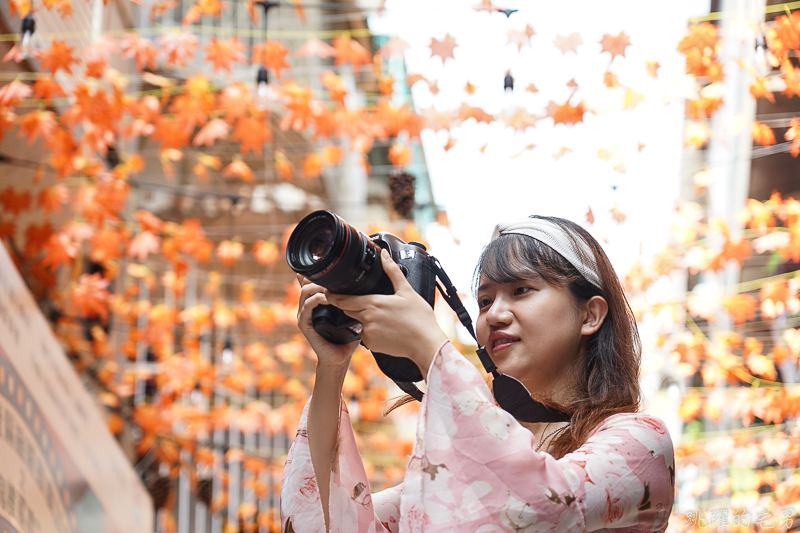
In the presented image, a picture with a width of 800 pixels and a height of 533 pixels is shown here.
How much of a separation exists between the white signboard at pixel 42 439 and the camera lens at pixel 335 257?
55.6 inches

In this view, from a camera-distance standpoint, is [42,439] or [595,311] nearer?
[595,311]

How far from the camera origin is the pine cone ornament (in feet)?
14.6

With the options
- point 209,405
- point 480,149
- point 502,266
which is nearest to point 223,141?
point 209,405

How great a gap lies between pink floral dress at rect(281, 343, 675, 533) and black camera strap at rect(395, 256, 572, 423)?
14cm

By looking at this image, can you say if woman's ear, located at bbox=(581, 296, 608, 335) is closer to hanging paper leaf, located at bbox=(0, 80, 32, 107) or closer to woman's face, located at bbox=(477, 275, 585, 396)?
woman's face, located at bbox=(477, 275, 585, 396)

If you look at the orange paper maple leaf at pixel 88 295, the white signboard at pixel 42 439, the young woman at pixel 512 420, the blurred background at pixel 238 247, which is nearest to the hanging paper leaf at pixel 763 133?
the blurred background at pixel 238 247

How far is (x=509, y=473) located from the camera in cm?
94

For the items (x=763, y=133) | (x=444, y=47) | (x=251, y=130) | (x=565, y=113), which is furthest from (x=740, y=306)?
(x=251, y=130)

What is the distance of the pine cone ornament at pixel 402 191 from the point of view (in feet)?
14.6

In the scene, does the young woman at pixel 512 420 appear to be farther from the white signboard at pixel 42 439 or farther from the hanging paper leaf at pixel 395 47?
the hanging paper leaf at pixel 395 47

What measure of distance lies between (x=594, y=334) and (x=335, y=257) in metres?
0.57

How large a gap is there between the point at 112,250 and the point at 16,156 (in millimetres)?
885

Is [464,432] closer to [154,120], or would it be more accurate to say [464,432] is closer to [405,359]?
[405,359]

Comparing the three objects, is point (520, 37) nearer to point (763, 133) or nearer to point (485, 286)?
point (763, 133)
